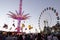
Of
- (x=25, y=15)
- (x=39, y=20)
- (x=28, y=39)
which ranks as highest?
(x=25, y=15)

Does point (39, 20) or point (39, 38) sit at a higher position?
point (39, 20)

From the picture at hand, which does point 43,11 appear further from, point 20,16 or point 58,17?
point 20,16

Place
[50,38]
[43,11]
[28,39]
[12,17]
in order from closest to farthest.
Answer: [50,38] → [28,39] → [43,11] → [12,17]

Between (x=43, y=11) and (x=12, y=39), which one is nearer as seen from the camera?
(x=12, y=39)

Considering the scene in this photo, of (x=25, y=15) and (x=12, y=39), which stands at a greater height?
(x=25, y=15)

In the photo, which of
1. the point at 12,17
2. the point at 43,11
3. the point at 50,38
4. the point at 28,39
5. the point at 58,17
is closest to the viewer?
the point at 50,38

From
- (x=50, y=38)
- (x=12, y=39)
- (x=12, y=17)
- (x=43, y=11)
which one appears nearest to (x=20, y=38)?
(x=12, y=39)

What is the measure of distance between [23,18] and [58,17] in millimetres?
35524

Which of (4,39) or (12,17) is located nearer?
(4,39)

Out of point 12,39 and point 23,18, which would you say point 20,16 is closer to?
point 23,18

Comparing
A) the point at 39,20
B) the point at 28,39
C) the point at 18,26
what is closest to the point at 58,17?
the point at 39,20

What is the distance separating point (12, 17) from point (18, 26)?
5.19 metres

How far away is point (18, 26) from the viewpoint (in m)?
81.2

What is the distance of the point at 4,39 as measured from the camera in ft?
55.9
